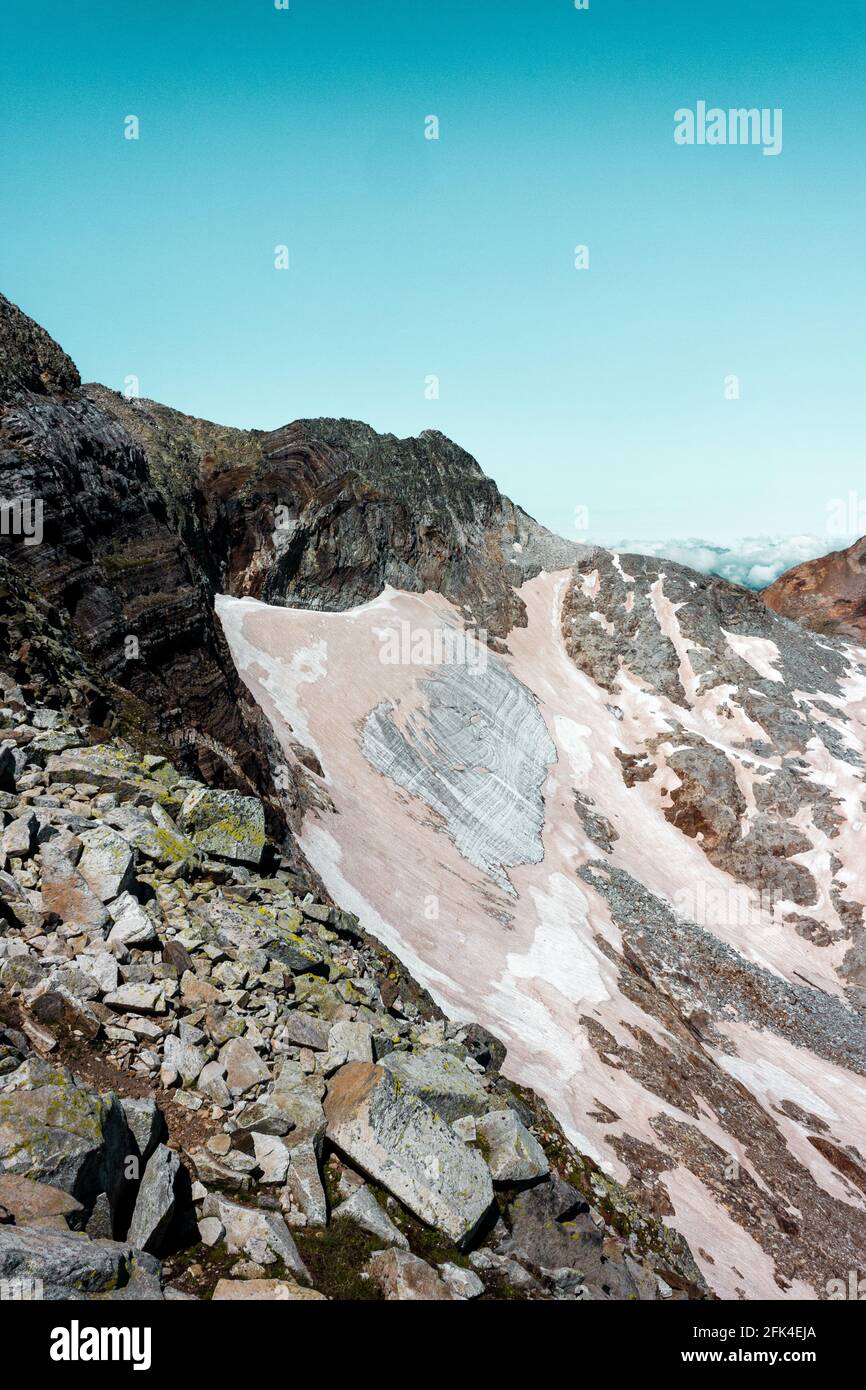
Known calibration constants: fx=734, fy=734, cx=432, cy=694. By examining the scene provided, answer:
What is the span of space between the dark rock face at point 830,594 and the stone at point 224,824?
115779 mm

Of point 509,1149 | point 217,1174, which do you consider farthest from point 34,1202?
point 509,1149

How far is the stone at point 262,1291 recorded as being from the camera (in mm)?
6703

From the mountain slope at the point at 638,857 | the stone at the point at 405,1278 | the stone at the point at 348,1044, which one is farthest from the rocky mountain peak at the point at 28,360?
the stone at the point at 405,1278

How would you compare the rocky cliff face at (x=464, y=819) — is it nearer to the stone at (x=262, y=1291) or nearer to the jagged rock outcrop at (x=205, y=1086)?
the jagged rock outcrop at (x=205, y=1086)

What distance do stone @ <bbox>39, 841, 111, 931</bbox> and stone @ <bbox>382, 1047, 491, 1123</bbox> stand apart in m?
4.42

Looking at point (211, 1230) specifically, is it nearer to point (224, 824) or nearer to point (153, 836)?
point (153, 836)

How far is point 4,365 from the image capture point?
93.4ft

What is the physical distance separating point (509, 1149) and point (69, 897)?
22.7 feet

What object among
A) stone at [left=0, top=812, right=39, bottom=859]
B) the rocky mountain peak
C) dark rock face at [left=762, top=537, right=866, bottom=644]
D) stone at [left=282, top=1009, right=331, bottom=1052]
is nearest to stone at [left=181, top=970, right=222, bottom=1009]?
stone at [left=282, top=1009, right=331, bottom=1052]

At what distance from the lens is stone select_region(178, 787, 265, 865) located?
42.3 ft

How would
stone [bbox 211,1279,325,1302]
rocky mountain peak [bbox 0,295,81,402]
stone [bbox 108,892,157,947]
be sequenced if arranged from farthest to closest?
rocky mountain peak [bbox 0,295,81,402], stone [bbox 108,892,157,947], stone [bbox 211,1279,325,1302]

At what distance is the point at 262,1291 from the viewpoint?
6.80m

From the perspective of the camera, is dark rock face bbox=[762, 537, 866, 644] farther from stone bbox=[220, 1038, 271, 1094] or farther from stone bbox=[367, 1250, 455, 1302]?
stone bbox=[367, 1250, 455, 1302]
